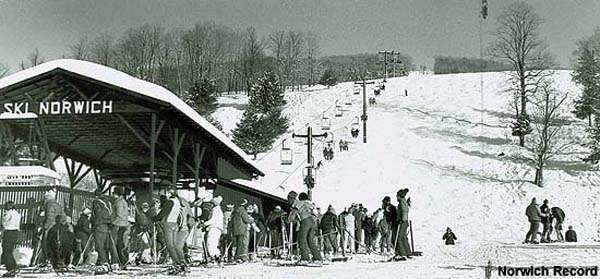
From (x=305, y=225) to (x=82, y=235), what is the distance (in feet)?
15.3

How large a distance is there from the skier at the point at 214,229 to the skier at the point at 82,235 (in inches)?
126

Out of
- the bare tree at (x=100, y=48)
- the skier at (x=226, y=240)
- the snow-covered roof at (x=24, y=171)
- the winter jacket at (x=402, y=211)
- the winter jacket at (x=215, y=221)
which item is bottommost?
the skier at (x=226, y=240)

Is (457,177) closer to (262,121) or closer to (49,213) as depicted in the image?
(262,121)

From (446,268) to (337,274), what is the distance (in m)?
2.03

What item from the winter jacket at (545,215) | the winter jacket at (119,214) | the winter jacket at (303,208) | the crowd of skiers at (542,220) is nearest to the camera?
the winter jacket at (119,214)

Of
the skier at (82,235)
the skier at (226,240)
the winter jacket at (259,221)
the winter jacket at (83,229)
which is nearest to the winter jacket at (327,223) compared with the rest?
the skier at (226,240)

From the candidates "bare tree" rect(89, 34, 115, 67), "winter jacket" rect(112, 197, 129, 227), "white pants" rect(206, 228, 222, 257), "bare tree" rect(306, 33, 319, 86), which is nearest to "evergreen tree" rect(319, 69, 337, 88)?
"bare tree" rect(306, 33, 319, 86)

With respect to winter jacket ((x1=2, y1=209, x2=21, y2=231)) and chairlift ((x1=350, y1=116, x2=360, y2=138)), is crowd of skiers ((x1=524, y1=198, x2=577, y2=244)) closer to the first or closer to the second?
winter jacket ((x1=2, y1=209, x2=21, y2=231))

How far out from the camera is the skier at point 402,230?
1681 centimetres

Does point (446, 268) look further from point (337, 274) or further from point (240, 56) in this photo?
point (240, 56)

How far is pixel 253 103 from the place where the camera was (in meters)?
78.9

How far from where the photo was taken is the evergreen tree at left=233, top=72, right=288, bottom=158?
207ft

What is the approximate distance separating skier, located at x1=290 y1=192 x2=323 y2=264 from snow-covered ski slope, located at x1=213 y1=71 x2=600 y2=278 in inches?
126

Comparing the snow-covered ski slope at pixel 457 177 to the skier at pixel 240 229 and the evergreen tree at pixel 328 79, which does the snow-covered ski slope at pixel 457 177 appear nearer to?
the skier at pixel 240 229
